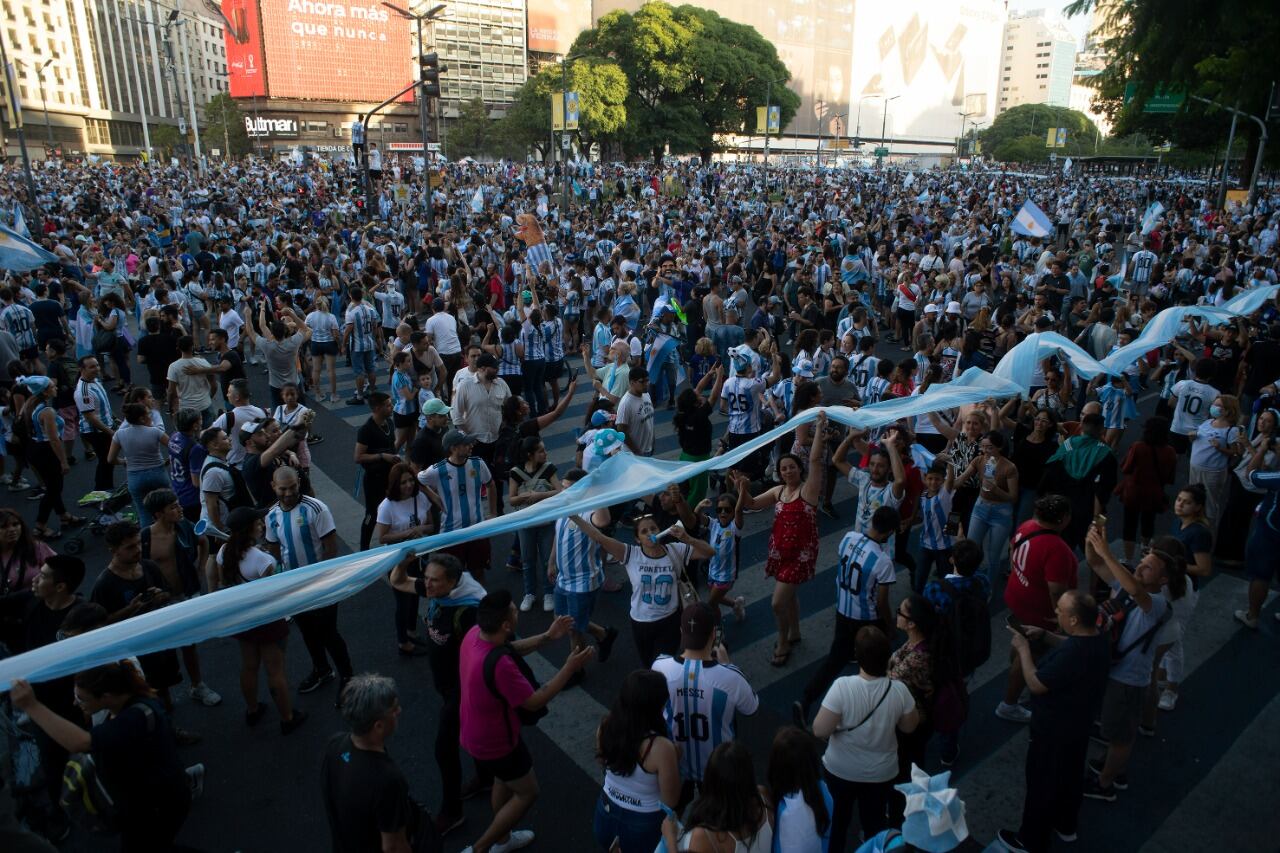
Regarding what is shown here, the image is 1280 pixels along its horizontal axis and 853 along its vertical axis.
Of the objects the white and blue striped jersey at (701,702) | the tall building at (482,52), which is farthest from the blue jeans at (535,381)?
the tall building at (482,52)

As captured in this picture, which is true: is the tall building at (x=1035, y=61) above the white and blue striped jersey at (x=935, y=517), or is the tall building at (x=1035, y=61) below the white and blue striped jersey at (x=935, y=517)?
above

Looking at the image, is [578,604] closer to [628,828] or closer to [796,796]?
[628,828]

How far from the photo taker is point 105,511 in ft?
24.6

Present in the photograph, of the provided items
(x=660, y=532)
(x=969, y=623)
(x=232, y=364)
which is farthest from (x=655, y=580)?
(x=232, y=364)

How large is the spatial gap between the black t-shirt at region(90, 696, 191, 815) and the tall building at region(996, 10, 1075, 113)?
196m

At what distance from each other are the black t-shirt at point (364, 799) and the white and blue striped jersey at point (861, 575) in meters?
2.78

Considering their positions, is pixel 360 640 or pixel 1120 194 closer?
pixel 360 640

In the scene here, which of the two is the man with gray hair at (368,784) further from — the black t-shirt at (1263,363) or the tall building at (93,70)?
the tall building at (93,70)

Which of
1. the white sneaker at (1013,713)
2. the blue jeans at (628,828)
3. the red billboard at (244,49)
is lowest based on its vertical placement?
the white sneaker at (1013,713)

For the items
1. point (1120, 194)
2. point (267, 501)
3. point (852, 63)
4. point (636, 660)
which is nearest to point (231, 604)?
point (636, 660)

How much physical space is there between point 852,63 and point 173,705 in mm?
116076

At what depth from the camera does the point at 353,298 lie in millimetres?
11383

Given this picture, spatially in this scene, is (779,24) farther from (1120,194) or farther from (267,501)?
(267,501)

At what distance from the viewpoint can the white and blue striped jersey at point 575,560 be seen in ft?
16.7
